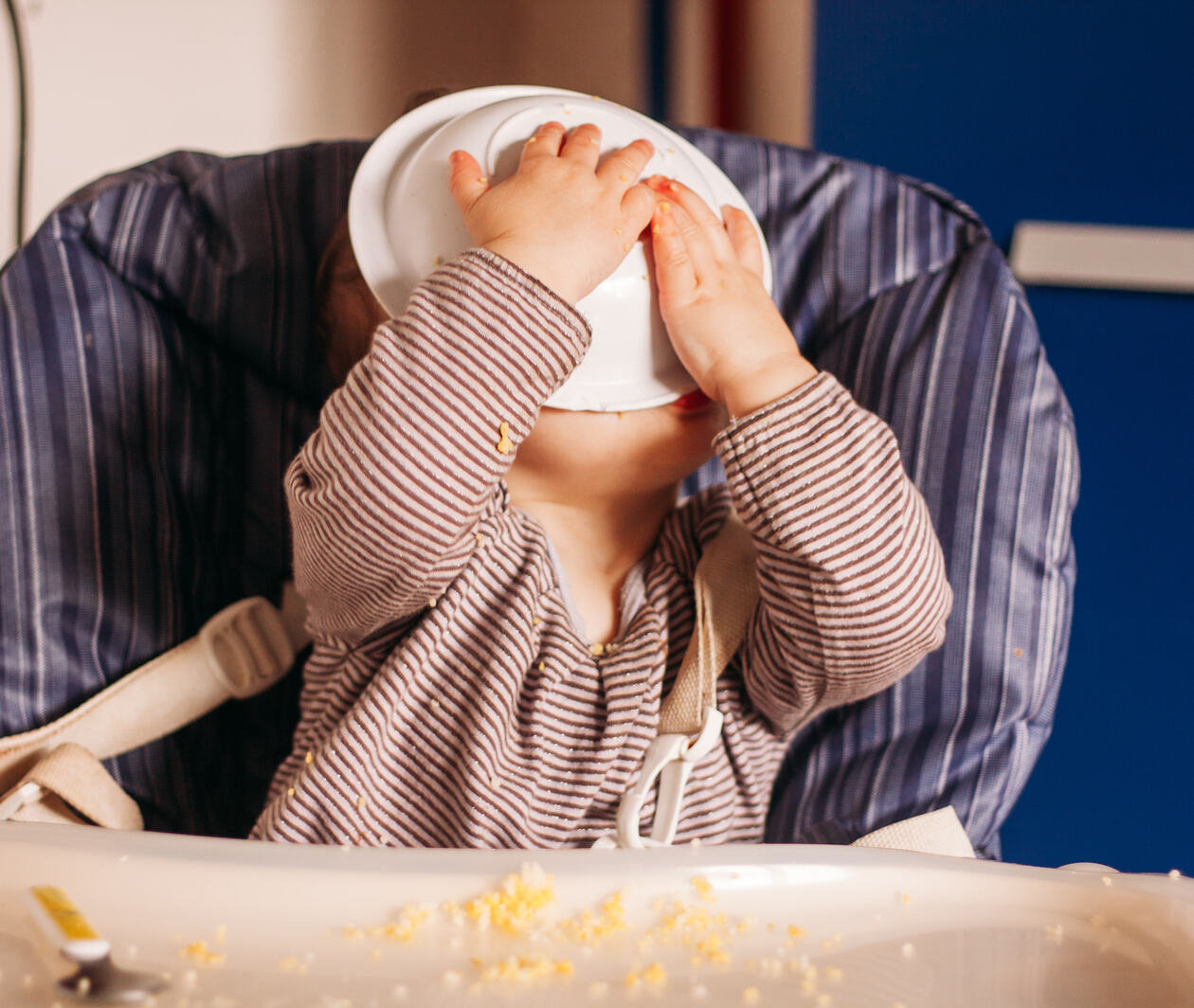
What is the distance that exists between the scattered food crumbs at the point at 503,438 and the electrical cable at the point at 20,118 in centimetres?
87

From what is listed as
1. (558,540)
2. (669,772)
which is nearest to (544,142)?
(558,540)

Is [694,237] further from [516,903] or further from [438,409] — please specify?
[516,903]

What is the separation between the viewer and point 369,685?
68cm

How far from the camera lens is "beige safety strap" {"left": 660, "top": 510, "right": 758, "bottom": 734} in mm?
680

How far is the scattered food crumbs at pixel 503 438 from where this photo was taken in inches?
22.9

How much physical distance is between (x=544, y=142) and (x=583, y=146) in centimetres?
2

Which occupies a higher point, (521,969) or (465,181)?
(465,181)

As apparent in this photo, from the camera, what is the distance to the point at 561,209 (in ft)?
1.92

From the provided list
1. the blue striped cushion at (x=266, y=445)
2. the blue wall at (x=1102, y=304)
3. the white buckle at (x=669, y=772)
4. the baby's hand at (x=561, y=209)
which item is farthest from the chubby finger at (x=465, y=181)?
the blue wall at (x=1102, y=304)

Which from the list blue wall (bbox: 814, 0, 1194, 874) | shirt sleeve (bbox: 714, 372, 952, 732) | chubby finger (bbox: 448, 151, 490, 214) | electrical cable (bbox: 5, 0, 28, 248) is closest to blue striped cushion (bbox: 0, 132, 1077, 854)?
shirt sleeve (bbox: 714, 372, 952, 732)

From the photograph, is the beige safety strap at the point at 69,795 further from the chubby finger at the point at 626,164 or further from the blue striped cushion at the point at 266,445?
the chubby finger at the point at 626,164

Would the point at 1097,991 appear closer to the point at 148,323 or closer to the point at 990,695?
the point at 990,695

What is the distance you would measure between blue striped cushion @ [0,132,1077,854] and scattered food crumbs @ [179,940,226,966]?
0.40 m

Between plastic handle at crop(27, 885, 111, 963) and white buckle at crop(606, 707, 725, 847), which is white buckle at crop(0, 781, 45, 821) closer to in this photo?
plastic handle at crop(27, 885, 111, 963)
